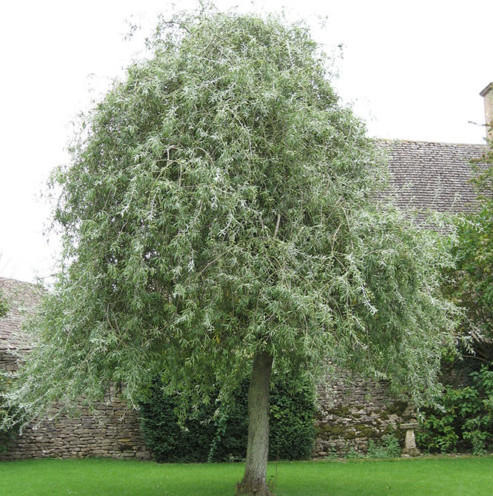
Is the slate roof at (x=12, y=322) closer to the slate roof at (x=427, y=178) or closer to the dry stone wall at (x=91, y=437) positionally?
the slate roof at (x=427, y=178)

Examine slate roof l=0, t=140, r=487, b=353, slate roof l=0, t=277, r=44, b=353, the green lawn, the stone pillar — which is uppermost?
the stone pillar

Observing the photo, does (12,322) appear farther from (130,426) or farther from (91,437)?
(130,426)

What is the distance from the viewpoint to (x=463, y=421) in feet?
60.2

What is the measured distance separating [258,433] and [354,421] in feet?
24.9

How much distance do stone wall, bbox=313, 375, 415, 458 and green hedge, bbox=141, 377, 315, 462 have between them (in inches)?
25.9

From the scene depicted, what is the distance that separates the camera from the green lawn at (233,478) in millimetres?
13172

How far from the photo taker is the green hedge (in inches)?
703

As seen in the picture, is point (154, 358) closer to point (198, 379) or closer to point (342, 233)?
point (198, 379)

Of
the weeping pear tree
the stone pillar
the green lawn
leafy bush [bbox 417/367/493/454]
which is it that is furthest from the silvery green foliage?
the stone pillar

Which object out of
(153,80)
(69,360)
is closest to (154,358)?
(69,360)

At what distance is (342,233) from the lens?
10.4 metres

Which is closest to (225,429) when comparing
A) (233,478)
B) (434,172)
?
(233,478)

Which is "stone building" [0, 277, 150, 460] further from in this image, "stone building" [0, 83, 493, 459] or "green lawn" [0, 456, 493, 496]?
"green lawn" [0, 456, 493, 496]

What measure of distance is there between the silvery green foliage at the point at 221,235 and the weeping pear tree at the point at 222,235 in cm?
3
